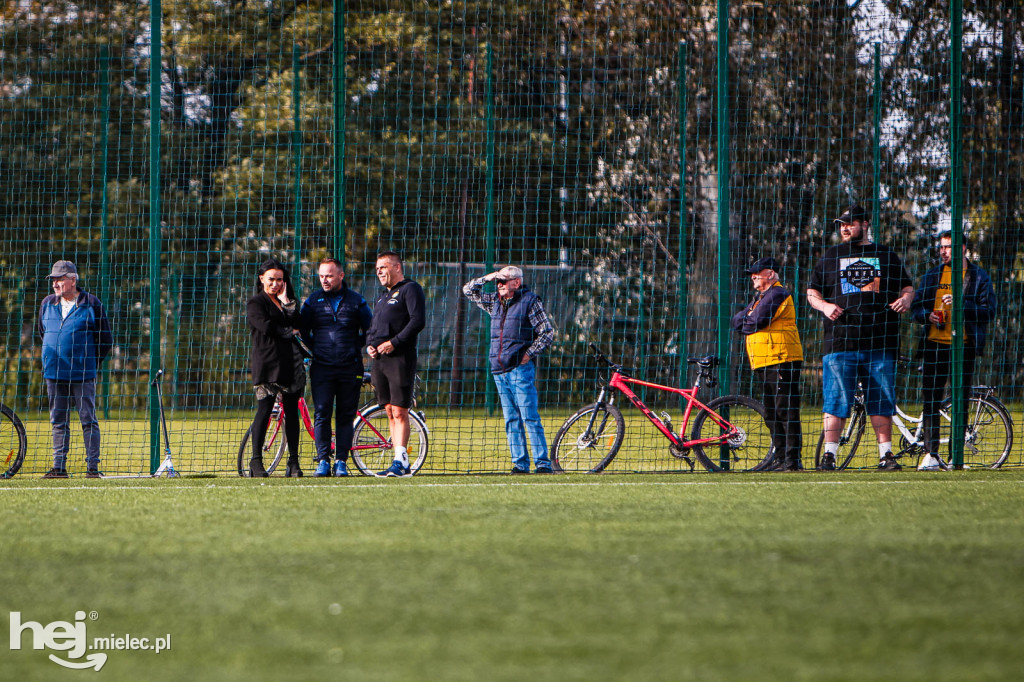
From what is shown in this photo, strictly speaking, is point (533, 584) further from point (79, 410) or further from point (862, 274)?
point (79, 410)

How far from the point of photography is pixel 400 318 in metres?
7.96

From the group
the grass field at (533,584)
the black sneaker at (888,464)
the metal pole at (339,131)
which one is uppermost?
the metal pole at (339,131)

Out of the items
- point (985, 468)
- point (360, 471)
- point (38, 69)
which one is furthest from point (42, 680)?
point (38, 69)

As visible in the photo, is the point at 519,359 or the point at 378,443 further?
the point at 378,443

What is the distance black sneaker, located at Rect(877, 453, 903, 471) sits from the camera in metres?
7.99

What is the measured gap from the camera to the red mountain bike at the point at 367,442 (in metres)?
8.40

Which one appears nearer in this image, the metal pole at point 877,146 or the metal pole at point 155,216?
the metal pole at point 155,216

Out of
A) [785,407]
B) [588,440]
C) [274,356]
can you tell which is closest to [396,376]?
[274,356]

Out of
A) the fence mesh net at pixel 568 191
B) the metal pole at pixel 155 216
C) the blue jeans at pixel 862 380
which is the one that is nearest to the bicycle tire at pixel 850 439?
the fence mesh net at pixel 568 191

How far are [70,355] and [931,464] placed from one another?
5.86 m

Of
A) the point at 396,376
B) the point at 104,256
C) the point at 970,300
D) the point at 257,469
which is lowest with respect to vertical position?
the point at 257,469

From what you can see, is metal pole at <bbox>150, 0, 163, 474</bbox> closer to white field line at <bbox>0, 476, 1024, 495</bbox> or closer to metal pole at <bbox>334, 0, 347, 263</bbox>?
metal pole at <bbox>334, 0, 347, 263</bbox>

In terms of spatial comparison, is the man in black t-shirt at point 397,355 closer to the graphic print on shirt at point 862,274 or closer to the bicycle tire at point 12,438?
the bicycle tire at point 12,438

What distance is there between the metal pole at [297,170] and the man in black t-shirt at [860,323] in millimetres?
4336
